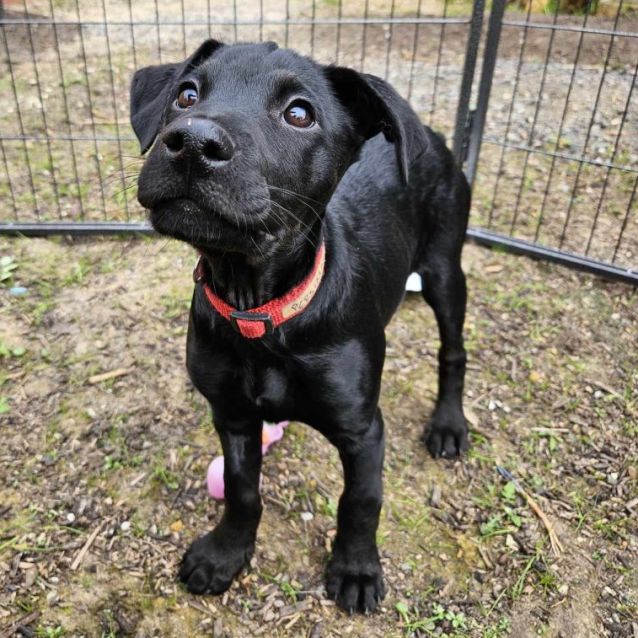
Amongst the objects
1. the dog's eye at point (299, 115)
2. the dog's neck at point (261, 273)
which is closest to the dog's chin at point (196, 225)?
the dog's neck at point (261, 273)

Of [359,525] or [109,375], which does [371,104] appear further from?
[109,375]

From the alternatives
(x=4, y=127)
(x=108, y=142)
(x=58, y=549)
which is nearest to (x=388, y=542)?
(x=58, y=549)

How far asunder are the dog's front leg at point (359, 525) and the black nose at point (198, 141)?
1.23 metres

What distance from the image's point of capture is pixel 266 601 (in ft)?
9.76

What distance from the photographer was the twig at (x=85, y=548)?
9.99 feet

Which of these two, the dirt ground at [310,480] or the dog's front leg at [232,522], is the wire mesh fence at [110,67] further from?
the dog's front leg at [232,522]

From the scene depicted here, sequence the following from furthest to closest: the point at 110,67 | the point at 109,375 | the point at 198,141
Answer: the point at 110,67 < the point at 109,375 < the point at 198,141

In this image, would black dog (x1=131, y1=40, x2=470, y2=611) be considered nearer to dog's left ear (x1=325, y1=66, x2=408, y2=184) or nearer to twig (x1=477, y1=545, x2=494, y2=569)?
dog's left ear (x1=325, y1=66, x2=408, y2=184)

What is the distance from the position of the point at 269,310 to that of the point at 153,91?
95 centimetres

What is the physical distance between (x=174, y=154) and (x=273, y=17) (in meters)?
8.81

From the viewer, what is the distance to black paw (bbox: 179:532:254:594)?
9.71ft

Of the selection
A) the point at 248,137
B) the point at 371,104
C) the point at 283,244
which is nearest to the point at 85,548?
the point at 283,244

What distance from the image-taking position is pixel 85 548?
10.2 ft

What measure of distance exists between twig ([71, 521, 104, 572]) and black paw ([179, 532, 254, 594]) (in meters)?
0.42
